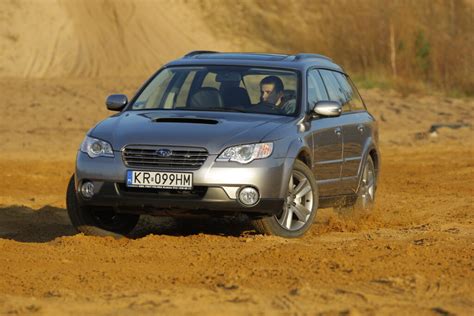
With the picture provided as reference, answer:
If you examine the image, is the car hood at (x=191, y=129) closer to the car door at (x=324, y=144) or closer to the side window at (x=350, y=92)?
the car door at (x=324, y=144)

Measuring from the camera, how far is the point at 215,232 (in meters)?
11.5

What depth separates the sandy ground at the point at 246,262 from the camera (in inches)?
289

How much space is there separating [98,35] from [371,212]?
2325 cm

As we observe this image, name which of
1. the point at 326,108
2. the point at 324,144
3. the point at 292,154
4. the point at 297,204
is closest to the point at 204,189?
the point at 292,154

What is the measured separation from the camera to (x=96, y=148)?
33.9 feet

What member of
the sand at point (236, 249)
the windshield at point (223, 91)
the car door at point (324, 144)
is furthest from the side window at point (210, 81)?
the sand at point (236, 249)

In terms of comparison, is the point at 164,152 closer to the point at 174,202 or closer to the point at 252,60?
the point at 174,202

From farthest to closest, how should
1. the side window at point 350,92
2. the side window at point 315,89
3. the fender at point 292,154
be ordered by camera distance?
the side window at point 350,92 → the side window at point 315,89 → the fender at point 292,154

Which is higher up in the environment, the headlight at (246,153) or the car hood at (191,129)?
the car hood at (191,129)

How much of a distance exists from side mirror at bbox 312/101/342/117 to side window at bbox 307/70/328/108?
0.68 ft

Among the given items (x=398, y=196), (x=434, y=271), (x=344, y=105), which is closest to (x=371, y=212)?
(x=344, y=105)

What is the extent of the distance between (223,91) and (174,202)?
1601 mm

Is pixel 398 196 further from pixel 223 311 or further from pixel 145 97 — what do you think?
pixel 223 311

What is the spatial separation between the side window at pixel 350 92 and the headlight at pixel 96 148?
2987 millimetres
